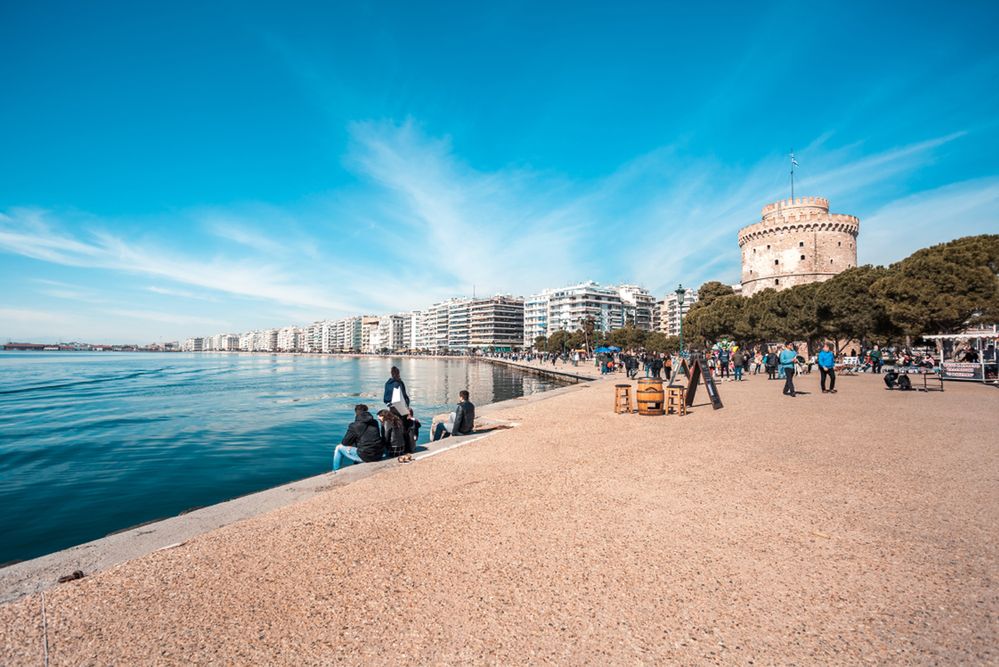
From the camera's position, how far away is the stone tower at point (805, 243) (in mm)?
58531

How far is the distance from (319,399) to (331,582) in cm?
2694

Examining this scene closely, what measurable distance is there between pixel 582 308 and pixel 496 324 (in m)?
32.9

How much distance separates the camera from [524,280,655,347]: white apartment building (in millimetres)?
126562

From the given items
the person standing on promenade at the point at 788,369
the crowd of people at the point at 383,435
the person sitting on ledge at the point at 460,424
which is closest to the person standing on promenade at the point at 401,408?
the crowd of people at the point at 383,435

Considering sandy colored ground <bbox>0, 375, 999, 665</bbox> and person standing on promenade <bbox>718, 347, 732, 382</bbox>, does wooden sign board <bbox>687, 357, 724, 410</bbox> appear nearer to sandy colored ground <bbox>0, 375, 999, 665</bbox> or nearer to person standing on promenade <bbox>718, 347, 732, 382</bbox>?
sandy colored ground <bbox>0, 375, 999, 665</bbox>

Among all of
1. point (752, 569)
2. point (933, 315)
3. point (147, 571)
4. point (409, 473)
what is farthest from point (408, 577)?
point (933, 315)

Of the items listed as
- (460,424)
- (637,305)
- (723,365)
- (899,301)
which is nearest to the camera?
(460,424)

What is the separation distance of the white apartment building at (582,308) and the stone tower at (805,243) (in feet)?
191

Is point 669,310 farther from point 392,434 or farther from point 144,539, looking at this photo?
point 144,539

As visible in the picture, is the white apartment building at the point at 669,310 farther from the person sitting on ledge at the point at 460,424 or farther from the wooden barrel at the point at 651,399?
the person sitting on ledge at the point at 460,424

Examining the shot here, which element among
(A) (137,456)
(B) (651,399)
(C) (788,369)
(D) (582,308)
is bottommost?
(A) (137,456)

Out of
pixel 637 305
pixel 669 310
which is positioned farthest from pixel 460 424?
pixel 669 310

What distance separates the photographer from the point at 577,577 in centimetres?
360

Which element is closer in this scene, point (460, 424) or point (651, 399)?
point (460, 424)
